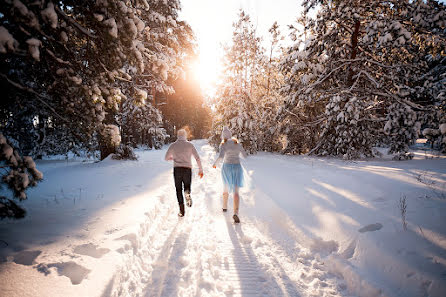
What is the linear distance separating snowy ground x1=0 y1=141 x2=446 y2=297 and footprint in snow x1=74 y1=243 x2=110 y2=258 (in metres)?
0.01

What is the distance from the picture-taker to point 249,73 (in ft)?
56.2

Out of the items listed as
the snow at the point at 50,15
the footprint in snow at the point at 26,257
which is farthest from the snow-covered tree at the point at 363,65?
the footprint in snow at the point at 26,257

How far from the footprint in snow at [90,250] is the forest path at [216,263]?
0.42m

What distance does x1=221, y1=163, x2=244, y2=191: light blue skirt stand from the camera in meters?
5.47

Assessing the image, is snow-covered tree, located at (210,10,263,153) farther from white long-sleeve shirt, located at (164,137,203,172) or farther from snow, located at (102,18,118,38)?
snow, located at (102,18,118,38)

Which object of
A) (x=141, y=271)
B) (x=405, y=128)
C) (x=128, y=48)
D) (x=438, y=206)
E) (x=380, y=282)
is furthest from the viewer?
(x=405, y=128)

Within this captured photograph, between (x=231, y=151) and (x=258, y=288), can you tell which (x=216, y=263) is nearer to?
(x=258, y=288)

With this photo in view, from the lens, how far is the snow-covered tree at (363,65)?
905 cm

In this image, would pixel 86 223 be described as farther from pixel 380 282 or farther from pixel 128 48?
pixel 380 282

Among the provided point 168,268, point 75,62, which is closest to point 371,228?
point 168,268

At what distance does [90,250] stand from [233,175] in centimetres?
348

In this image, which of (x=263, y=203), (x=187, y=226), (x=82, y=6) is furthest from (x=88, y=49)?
(x=263, y=203)

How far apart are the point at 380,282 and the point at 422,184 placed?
3.58 metres

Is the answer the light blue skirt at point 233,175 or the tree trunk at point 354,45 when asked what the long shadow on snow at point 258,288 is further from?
the tree trunk at point 354,45
